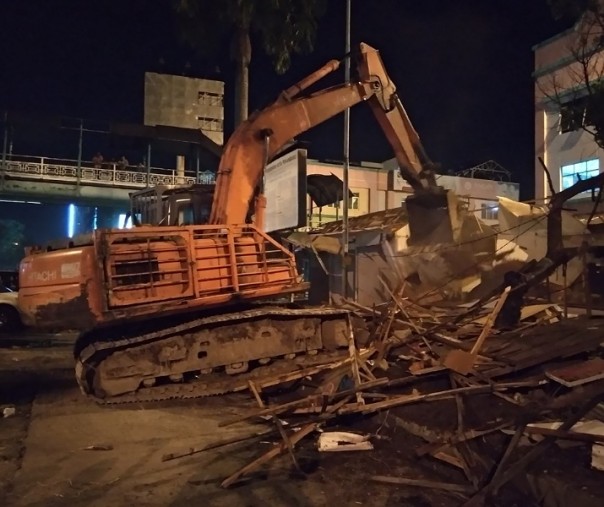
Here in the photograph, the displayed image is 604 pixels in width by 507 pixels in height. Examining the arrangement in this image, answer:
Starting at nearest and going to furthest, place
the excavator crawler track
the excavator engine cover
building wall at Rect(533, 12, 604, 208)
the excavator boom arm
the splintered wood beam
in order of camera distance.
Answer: the splintered wood beam < the excavator crawler track < the excavator boom arm < the excavator engine cover < building wall at Rect(533, 12, 604, 208)

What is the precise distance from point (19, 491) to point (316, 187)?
16238mm

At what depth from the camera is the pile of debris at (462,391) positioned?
5340 millimetres

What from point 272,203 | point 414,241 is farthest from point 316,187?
point 414,241

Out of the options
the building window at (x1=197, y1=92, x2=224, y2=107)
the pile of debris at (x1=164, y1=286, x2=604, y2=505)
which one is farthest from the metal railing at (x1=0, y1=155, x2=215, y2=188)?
the pile of debris at (x1=164, y1=286, x2=604, y2=505)

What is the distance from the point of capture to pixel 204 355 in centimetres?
931

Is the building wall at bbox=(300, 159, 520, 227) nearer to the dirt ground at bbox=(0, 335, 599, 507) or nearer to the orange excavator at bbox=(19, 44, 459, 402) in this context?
the orange excavator at bbox=(19, 44, 459, 402)

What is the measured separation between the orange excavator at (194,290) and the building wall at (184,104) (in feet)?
86.9

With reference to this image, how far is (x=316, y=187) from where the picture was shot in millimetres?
20672

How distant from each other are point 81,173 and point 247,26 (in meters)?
15.8

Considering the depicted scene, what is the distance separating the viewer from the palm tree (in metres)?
19.2

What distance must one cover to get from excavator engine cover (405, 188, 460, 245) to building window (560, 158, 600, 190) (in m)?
10.0

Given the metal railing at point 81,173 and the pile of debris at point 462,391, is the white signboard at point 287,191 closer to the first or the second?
the pile of debris at point 462,391

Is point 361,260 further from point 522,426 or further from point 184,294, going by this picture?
point 522,426

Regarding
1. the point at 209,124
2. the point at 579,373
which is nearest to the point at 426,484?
the point at 579,373
